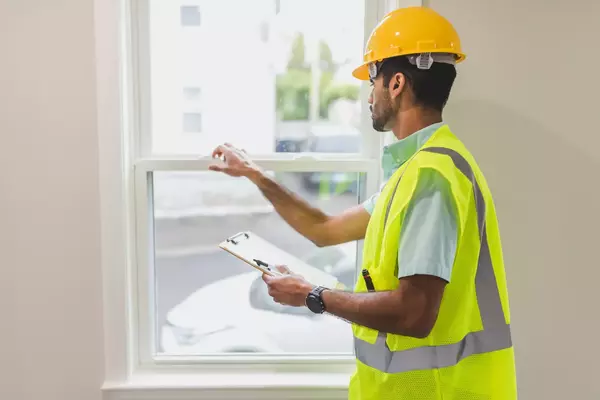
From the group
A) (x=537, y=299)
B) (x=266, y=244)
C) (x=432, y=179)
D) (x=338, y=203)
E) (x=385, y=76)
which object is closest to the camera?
(x=432, y=179)

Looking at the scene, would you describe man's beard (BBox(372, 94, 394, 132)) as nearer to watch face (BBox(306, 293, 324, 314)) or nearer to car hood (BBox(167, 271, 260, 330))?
watch face (BBox(306, 293, 324, 314))

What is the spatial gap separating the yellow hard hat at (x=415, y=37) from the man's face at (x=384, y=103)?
0.19 ft

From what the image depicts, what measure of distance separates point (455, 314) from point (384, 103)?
1.53ft

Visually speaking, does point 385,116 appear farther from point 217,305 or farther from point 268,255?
point 217,305

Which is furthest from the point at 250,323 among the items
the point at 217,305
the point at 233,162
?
the point at 233,162

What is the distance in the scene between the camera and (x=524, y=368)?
5.16 feet

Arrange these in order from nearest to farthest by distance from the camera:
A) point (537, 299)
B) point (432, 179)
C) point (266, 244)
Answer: point (432, 179) → point (266, 244) → point (537, 299)

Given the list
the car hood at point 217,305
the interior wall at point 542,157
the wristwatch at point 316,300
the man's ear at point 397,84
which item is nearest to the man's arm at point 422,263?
the wristwatch at point 316,300

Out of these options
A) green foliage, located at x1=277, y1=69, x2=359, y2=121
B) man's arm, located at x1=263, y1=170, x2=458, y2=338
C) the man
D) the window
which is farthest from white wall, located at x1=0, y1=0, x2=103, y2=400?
man's arm, located at x1=263, y1=170, x2=458, y2=338

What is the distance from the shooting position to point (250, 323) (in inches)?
67.9

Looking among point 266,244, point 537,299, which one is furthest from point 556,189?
point 266,244

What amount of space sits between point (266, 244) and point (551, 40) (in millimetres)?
975

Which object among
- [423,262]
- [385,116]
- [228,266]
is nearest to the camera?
[423,262]

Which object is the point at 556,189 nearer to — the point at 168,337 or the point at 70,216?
the point at 168,337
